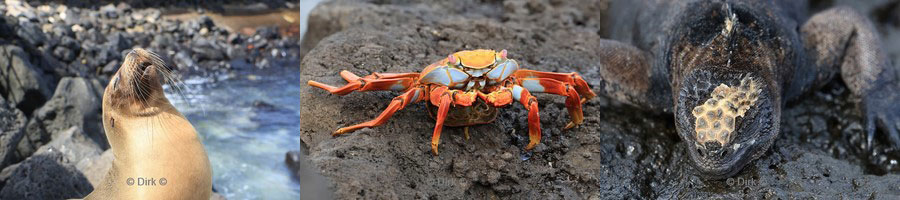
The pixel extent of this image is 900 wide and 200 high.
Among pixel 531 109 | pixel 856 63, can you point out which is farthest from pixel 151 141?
pixel 856 63

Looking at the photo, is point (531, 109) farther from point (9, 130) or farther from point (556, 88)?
point (9, 130)

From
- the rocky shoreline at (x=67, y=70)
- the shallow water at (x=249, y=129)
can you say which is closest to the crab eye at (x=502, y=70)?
the shallow water at (x=249, y=129)

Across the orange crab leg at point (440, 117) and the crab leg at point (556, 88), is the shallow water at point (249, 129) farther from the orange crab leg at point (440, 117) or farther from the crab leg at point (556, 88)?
the crab leg at point (556, 88)

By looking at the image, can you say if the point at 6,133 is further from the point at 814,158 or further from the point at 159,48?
the point at 814,158

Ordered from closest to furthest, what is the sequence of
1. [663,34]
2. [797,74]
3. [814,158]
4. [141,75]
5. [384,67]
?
[141,75]
[814,158]
[384,67]
[797,74]
[663,34]

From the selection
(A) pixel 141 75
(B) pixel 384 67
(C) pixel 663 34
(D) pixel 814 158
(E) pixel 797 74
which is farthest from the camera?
(C) pixel 663 34

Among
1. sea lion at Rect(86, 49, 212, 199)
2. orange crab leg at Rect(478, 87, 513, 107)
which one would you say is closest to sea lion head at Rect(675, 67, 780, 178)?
orange crab leg at Rect(478, 87, 513, 107)

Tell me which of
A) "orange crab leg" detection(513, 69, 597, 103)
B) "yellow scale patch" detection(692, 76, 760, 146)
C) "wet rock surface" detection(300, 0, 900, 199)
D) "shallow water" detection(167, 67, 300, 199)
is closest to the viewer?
"yellow scale patch" detection(692, 76, 760, 146)

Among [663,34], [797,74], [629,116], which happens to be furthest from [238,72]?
[797,74]

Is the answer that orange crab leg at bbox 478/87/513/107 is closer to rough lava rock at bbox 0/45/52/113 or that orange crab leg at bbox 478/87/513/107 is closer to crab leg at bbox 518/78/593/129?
crab leg at bbox 518/78/593/129
